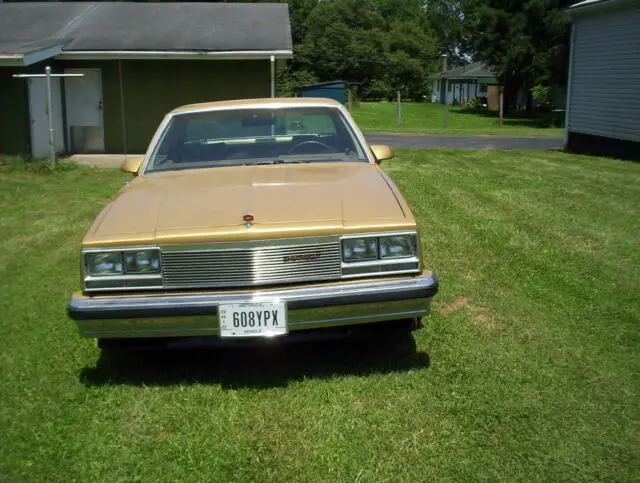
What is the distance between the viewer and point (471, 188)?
33.3 ft

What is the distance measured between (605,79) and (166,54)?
983 cm

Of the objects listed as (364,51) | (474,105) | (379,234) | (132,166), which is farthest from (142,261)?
(364,51)

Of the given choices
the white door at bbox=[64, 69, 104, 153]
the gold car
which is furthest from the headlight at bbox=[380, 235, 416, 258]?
the white door at bbox=[64, 69, 104, 153]

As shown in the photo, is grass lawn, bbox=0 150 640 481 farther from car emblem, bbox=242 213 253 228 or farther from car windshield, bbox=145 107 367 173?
car windshield, bbox=145 107 367 173

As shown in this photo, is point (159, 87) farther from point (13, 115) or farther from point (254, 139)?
point (254, 139)

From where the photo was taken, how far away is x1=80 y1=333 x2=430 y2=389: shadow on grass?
4.04 meters

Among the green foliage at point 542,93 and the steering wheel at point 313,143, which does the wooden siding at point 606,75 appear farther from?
the green foliage at point 542,93

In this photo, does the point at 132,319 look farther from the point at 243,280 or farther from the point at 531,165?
the point at 531,165

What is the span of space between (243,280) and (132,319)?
61 cm

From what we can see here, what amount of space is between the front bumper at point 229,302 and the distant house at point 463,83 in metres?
53.7

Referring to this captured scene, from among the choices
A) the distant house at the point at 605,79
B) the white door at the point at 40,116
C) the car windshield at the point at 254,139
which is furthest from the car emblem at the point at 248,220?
the distant house at the point at 605,79

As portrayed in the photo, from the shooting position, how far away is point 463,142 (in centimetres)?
2083

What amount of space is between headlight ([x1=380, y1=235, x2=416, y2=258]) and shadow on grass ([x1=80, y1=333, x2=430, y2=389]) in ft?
2.37

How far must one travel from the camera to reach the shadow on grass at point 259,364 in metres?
4.04
